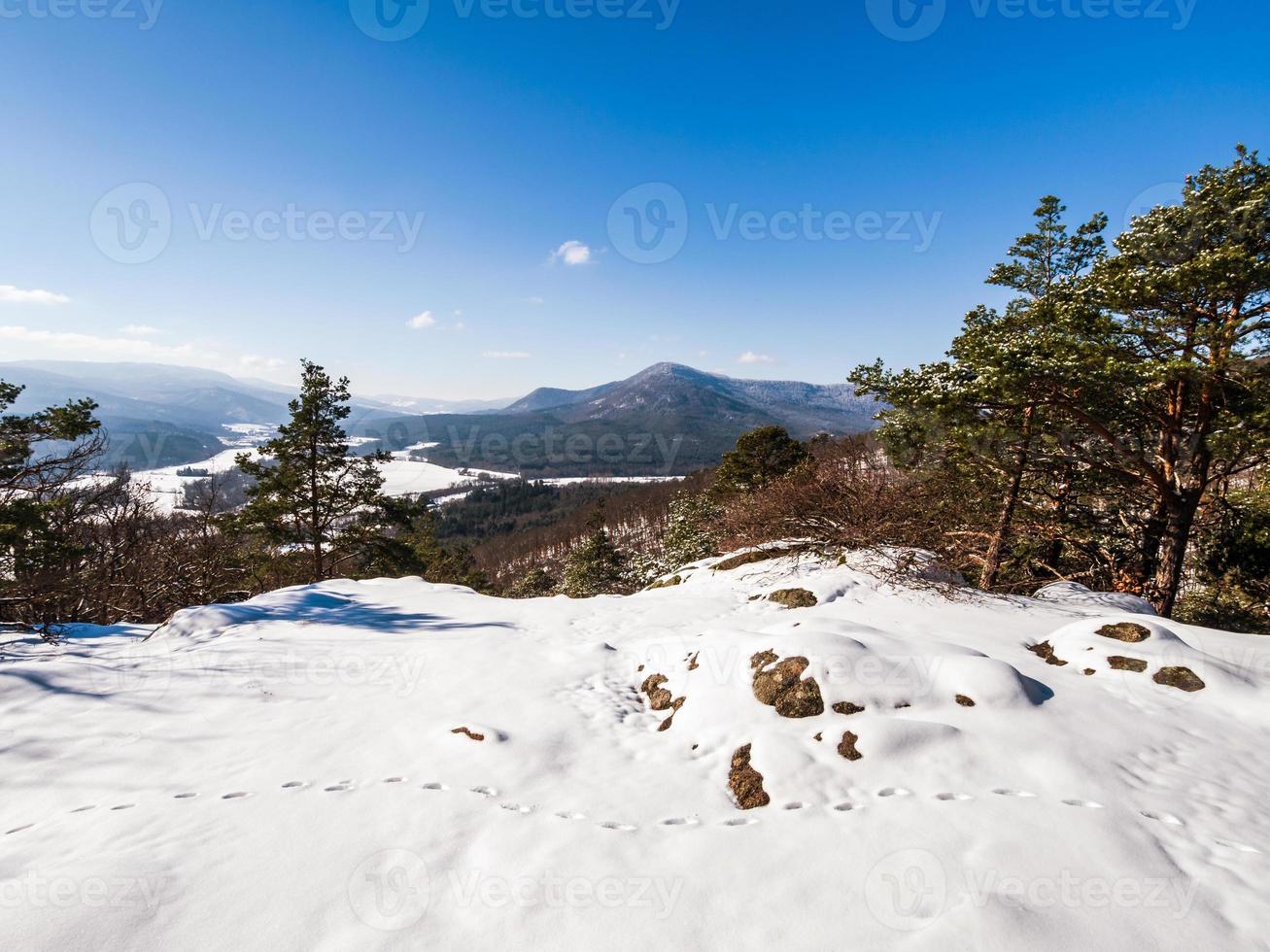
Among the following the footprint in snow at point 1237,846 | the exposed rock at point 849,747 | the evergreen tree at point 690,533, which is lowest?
the evergreen tree at point 690,533

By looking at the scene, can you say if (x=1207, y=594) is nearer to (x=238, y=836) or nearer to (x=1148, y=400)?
(x=1148, y=400)

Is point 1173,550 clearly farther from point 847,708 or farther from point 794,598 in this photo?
point 847,708

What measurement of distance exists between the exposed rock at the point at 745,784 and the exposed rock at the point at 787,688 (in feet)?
2.50

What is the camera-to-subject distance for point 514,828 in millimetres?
3945

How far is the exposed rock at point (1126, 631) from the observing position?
20.3ft

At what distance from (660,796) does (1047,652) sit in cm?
588

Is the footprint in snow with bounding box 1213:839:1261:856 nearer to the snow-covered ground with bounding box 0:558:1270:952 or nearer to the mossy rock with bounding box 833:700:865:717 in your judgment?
the snow-covered ground with bounding box 0:558:1270:952

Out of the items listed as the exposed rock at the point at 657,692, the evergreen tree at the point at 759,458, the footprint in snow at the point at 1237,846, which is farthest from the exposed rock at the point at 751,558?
the evergreen tree at the point at 759,458

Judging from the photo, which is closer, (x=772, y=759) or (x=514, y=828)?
(x=514, y=828)

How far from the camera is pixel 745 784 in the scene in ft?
14.4

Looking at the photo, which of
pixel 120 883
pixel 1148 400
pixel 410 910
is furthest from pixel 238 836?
pixel 1148 400

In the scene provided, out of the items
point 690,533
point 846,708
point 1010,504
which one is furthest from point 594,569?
point 846,708

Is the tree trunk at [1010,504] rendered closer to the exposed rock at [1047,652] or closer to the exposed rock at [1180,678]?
the exposed rock at [1047,652]

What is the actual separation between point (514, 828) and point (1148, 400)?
1377cm
